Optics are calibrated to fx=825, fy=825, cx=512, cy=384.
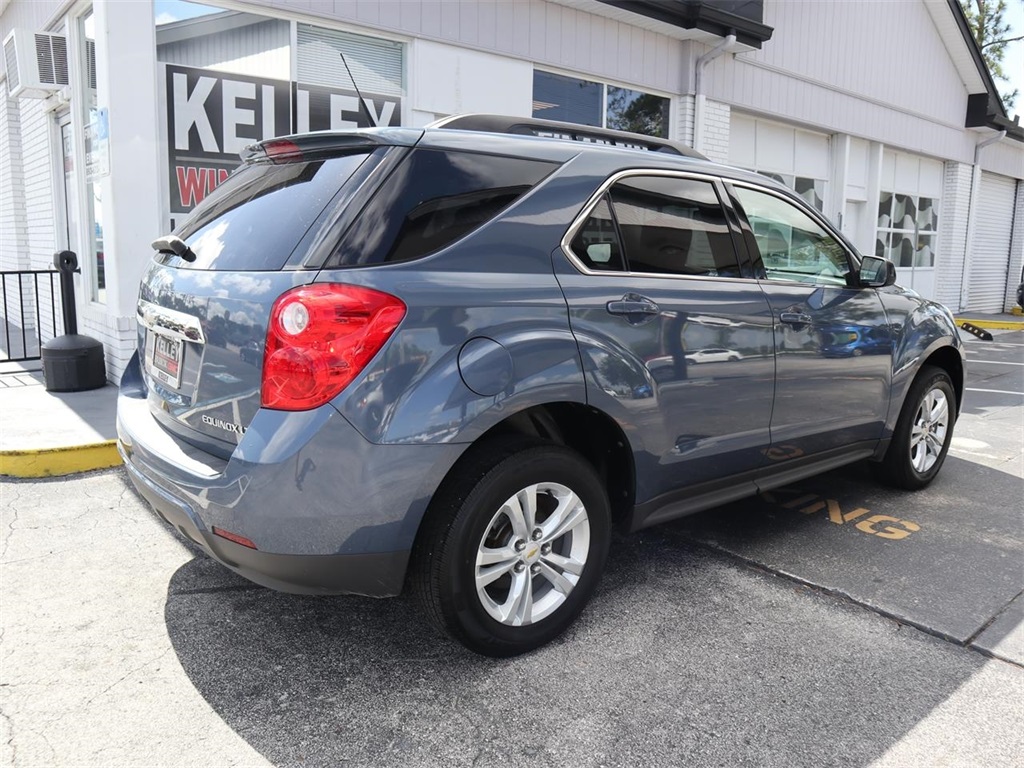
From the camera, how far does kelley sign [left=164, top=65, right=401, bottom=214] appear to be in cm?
705

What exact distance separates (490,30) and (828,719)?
7.90m

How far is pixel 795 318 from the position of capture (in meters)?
3.80

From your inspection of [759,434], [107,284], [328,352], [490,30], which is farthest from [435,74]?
[328,352]

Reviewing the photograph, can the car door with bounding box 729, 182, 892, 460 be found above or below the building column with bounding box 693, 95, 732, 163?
below

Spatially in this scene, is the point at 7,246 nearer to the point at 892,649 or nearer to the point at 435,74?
the point at 435,74

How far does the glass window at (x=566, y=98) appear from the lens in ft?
31.2

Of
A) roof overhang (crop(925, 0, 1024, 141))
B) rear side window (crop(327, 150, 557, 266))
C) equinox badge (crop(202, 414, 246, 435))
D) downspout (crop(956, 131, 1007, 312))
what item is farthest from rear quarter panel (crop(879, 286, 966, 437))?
downspout (crop(956, 131, 1007, 312))

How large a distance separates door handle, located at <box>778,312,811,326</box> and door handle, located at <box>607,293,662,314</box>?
859 millimetres

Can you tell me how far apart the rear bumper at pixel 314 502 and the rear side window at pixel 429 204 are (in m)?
0.56

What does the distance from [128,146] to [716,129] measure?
8084mm

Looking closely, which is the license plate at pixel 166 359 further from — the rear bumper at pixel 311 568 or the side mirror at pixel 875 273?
the side mirror at pixel 875 273

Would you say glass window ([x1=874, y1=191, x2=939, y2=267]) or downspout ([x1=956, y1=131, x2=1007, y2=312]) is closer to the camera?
glass window ([x1=874, y1=191, x2=939, y2=267])

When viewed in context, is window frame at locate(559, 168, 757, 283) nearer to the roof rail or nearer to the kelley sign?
the roof rail

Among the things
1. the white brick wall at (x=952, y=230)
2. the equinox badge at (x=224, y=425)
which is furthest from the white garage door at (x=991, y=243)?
the equinox badge at (x=224, y=425)
